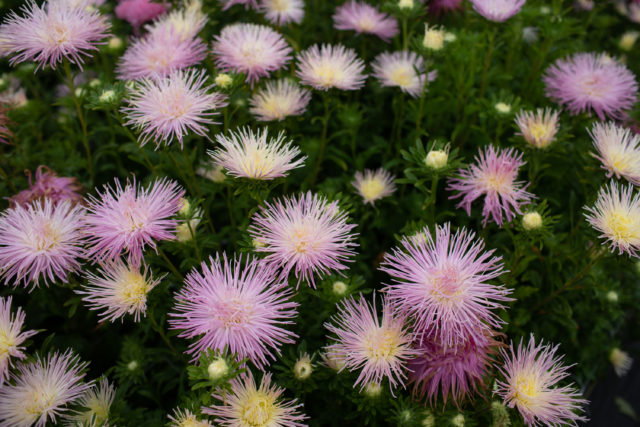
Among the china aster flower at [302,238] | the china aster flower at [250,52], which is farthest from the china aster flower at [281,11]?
the china aster flower at [302,238]

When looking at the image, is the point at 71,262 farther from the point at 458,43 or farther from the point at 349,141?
the point at 458,43

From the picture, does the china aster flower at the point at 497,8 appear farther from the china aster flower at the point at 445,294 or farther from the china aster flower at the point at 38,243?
the china aster flower at the point at 38,243

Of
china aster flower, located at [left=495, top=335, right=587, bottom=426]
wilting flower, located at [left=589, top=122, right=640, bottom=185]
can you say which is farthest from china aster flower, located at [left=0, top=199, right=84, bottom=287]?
wilting flower, located at [left=589, top=122, right=640, bottom=185]

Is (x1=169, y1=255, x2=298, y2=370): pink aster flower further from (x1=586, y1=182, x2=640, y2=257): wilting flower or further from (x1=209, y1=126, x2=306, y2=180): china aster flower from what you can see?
(x1=586, y1=182, x2=640, y2=257): wilting flower

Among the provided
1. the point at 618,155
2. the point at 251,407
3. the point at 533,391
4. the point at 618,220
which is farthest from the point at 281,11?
the point at 533,391

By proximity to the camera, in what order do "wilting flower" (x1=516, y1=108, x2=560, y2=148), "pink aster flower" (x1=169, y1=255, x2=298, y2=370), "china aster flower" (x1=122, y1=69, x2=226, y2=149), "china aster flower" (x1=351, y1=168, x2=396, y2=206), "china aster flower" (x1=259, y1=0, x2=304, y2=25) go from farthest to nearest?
"china aster flower" (x1=259, y1=0, x2=304, y2=25), "china aster flower" (x1=351, y1=168, x2=396, y2=206), "wilting flower" (x1=516, y1=108, x2=560, y2=148), "china aster flower" (x1=122, y1=69, x2=226, y2=149), "pink aster flower" (x1=169, y1=255, x2=298, y2=370)

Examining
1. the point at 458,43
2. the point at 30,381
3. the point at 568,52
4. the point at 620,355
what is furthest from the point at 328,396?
the point at 568,52
